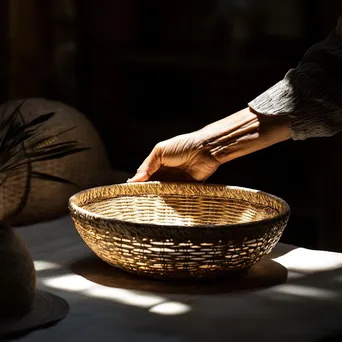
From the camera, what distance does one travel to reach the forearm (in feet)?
5.07

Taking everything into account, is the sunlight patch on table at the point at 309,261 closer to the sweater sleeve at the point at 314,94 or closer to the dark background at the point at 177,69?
the sweater sleeve at the point at 314,94

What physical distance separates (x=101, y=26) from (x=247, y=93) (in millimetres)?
527

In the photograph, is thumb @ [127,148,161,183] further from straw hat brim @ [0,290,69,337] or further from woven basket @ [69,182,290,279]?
straw hat brim @ [0,290,69,337]

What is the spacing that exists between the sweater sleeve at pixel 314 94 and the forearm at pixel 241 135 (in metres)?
0.04

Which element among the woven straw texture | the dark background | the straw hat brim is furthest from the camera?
the dark background

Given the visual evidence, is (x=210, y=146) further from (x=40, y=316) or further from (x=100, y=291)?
(x=40, y=316)

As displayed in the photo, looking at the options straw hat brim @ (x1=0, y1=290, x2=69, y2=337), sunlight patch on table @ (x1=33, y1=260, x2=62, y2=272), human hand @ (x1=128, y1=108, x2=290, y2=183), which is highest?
human hand @ (x1=128, y1=108, x2=290, y2=183)

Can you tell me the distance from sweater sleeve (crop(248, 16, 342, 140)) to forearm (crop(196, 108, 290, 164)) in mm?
45

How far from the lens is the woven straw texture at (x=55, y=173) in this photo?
6.17ft

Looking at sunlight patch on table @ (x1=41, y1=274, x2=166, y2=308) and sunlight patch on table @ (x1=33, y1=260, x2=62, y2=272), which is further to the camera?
sunlight patch on table @ (x1=33, y1=260, x2=62, y2=272)

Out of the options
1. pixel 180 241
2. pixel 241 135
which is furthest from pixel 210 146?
pixel 180 241

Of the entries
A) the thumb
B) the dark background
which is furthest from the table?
the dark background

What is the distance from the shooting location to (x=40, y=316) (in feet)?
3.81

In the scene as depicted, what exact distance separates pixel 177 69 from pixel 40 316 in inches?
43.7
